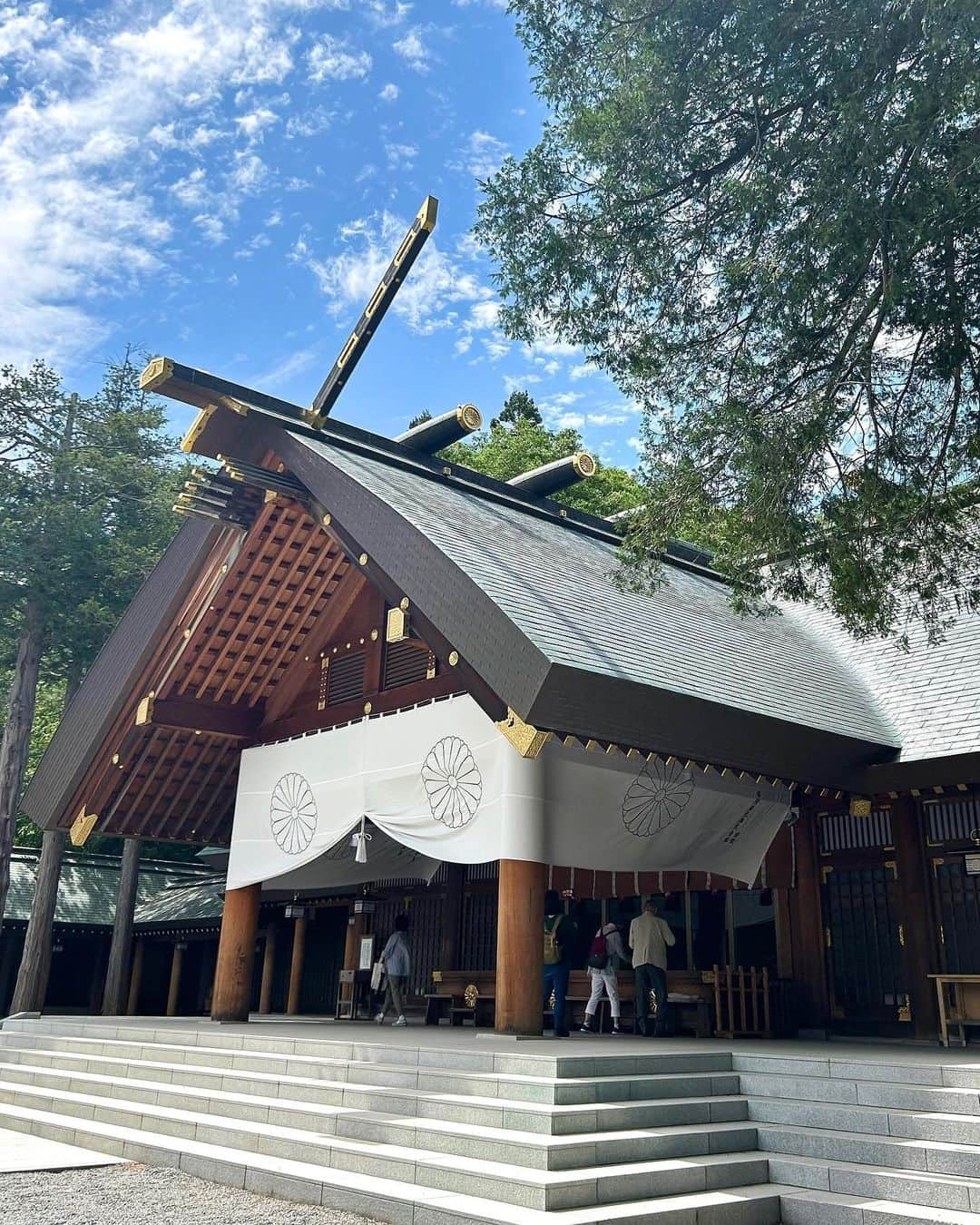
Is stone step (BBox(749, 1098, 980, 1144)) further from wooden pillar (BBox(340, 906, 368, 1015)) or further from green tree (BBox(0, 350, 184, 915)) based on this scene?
green tree (BBox(0, 350, 184, 915))

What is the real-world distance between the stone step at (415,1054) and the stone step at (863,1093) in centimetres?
34

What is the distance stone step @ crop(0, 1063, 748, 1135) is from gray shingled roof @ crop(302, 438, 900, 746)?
100 inches

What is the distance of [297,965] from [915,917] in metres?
9.51

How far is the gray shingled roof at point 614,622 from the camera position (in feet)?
23.4

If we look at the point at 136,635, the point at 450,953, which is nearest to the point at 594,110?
the point at 136,635

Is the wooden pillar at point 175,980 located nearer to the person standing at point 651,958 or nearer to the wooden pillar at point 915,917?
the person standing at point 651,958

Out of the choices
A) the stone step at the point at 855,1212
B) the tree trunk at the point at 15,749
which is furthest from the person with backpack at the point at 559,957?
the tree trunk at the point at 15,749

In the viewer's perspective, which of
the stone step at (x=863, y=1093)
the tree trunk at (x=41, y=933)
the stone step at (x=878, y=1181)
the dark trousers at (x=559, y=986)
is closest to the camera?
the stone step at (x=878, y=1181)

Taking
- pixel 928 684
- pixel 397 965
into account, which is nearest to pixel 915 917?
pixel 928 684

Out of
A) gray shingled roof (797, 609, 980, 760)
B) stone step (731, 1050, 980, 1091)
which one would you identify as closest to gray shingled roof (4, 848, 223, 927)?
gray shingled roof (797, 609, 980, 760)

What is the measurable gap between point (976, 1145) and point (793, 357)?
4.47 m

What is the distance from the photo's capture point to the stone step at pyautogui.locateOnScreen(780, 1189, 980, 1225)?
4355 millimetres

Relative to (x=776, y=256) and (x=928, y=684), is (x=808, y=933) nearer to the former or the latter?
(x=928, y=684)

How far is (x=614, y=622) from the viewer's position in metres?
7.88
